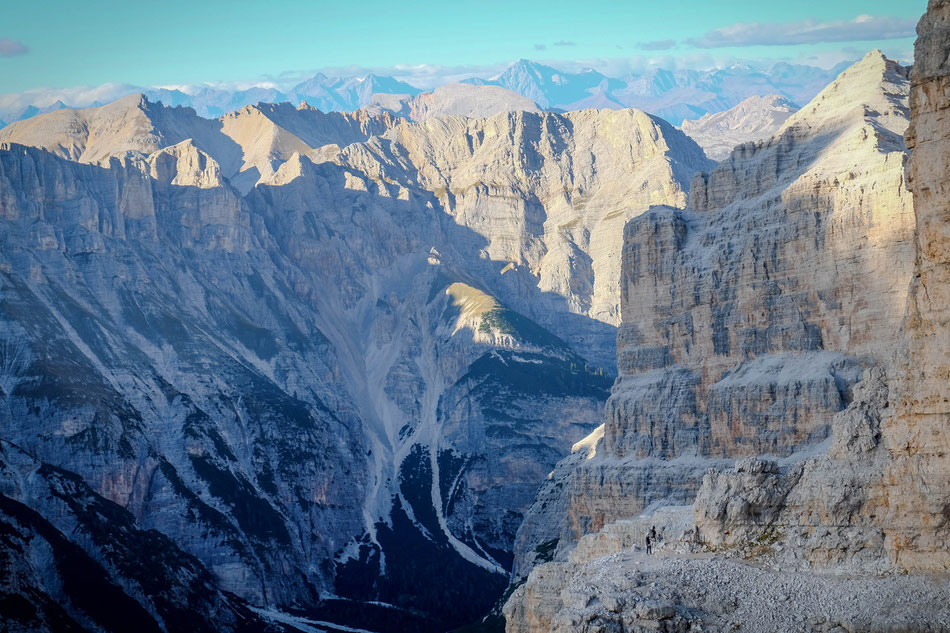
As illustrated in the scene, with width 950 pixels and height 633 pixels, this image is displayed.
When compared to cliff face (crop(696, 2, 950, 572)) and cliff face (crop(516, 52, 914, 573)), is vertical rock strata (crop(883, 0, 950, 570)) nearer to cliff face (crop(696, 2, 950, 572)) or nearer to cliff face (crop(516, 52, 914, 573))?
cliff face (crop(696, 2, 950, 572))

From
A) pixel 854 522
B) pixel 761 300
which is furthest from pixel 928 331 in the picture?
pixel 761 300

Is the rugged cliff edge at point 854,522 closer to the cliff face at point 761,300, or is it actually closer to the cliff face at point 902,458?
the cliff face at point 902,458

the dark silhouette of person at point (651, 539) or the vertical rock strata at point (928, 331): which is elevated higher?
the vertical rock strata at point (928, 331)

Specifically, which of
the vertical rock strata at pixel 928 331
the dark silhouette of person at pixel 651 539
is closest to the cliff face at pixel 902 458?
the vertical rock strata at pixel 928 331

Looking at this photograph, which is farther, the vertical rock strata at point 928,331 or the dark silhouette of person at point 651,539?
the dark silhouette of person at point 651,539

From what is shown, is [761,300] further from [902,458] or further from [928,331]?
[928,331]

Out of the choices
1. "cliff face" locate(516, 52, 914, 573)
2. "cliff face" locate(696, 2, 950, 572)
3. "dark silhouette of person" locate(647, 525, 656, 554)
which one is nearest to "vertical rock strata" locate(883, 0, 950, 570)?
"cliff face" locate(696, 2, 950, 572)

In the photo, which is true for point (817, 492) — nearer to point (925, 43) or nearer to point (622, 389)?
point (925, 43)
